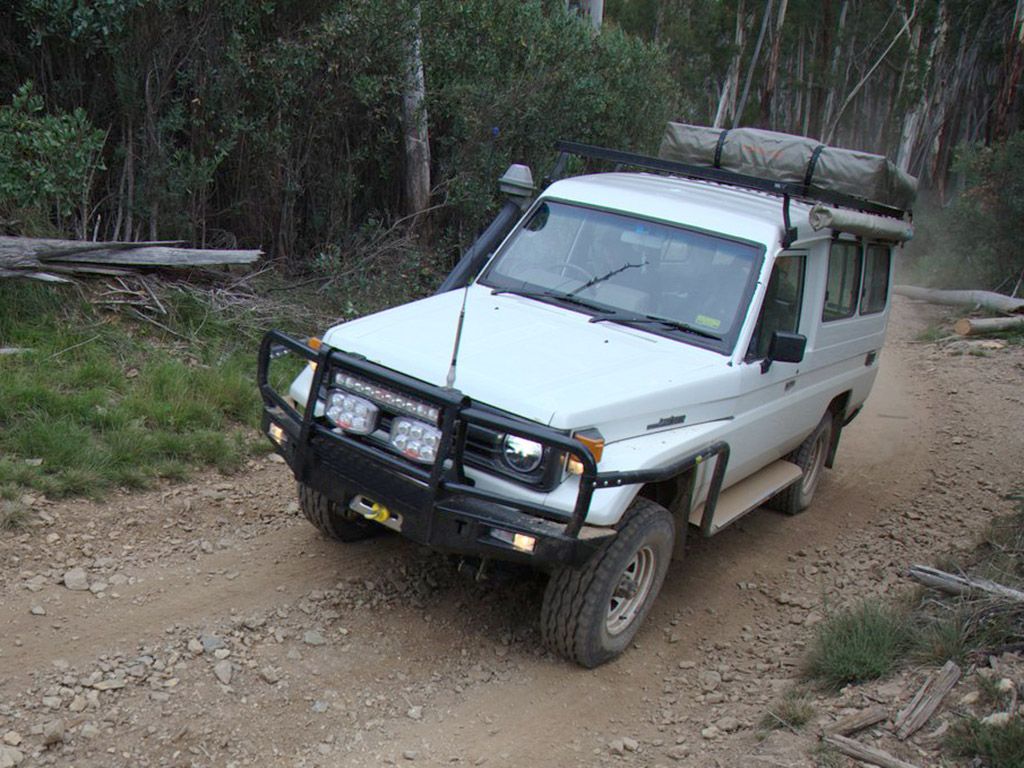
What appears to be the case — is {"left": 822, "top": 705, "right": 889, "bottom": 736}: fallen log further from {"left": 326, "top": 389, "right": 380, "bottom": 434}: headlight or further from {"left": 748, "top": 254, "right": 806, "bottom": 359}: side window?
{"left": 326, "top": 389, "right": 380, "bottom": 434}: headlight

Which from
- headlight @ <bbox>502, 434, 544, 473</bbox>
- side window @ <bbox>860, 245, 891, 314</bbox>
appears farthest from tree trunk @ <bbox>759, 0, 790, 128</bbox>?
headlight @ <bbox>502, 434, 544, 473</bbox>

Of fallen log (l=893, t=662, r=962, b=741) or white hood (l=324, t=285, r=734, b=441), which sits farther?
white hood (l=324, t=285, r=734, b=441)

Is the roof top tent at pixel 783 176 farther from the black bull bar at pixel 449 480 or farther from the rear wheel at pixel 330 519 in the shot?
the black bull bar at pixel 449 480

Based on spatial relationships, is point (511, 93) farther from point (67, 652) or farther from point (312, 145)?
point (67, 652)

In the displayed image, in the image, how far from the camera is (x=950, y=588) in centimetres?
520

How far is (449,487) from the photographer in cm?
431

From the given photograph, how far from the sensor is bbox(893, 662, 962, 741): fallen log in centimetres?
409

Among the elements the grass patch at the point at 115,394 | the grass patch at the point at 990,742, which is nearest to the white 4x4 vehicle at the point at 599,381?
the grass patch at the point at 115,394

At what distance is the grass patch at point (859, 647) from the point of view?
462cm

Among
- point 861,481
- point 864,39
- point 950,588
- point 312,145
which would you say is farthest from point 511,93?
point 864,39

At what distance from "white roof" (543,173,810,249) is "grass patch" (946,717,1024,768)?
2.65 meters

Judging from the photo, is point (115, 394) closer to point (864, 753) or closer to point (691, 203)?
point (691, 203)

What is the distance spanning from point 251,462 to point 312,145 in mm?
3762

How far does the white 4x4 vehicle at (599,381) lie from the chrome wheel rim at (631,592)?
0.04ft
